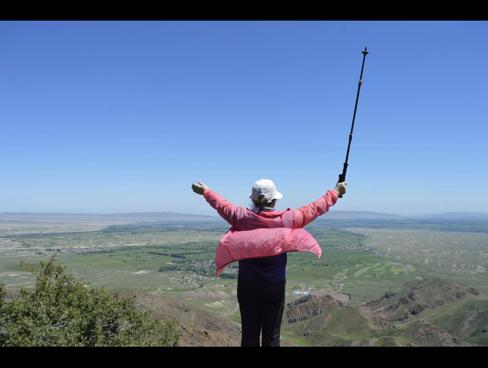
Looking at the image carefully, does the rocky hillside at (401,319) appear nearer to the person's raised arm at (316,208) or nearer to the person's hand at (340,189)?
Answer: the person's hand at (340,189)

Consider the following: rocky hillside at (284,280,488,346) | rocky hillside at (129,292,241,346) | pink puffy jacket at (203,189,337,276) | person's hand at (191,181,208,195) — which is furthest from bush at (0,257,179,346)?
rocky hillside at (284,280,488,346)

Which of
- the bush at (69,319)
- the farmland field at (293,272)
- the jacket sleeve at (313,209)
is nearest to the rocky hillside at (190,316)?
the farmland field at (293,272)

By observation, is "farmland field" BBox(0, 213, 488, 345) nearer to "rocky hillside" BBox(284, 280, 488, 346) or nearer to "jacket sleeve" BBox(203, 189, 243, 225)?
"rocky hillside" BBox(284, 280, 488, 346)

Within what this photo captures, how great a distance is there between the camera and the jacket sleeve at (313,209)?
10.4ft

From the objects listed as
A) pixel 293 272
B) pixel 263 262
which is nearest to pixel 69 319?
pixel 263 262

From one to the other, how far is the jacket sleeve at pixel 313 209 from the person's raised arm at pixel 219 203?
451 mm

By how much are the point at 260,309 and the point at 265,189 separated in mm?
916

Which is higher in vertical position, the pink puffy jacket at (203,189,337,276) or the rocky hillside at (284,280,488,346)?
the pink puffy jacket at (203,189,337,276)

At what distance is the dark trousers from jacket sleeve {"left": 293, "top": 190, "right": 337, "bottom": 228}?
0.49 metres

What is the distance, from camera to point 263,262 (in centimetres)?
315

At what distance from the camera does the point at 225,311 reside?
70438mm

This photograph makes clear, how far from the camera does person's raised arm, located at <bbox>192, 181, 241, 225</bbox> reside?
3213 mm
